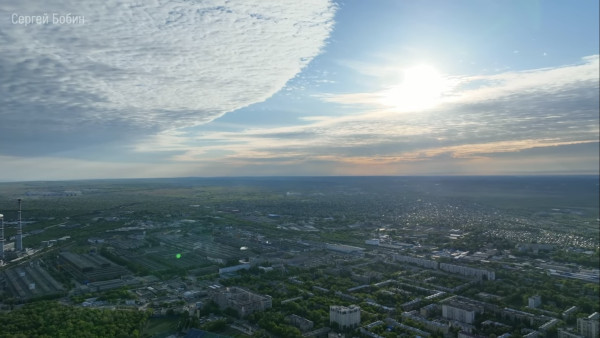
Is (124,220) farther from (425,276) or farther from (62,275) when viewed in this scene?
(425,276)

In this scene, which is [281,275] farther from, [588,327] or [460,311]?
[588,327]

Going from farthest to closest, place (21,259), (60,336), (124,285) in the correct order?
(21,259), (124,285), (60,336)

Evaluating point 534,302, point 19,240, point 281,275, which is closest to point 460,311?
point 534,302

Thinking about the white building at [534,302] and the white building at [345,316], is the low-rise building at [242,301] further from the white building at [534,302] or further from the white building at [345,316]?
the white building at [534,302]

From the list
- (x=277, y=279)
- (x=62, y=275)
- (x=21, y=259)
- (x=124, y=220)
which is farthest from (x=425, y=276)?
(x=124, y=220)

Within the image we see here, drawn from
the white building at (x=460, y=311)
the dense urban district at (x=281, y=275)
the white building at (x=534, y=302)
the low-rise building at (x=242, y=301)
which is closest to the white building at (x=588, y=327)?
the dense urban district at (x=281, y=275)

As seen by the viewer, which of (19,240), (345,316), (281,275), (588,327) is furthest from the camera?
(19,240)
